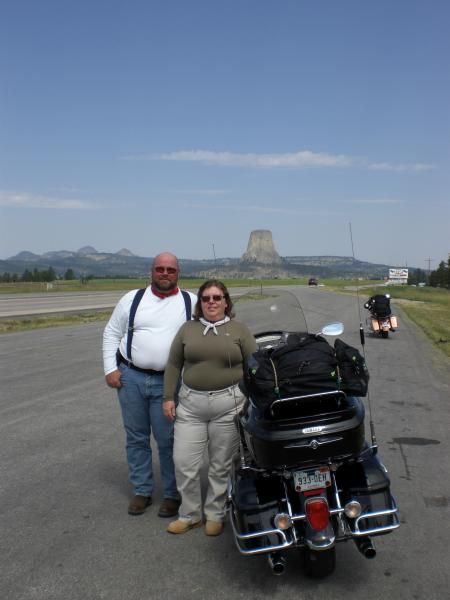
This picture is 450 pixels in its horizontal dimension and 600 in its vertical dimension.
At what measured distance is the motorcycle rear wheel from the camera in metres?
3.51

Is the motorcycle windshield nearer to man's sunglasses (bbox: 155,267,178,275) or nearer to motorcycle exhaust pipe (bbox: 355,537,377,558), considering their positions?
man's sunglasses (bbox: 155,267,178,275)

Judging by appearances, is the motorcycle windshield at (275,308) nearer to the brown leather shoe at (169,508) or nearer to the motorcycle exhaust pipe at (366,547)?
the brown leather shoe at (169,508)

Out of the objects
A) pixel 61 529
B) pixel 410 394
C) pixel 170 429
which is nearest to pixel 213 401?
pixel 170 429

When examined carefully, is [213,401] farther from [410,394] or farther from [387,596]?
[410,394]

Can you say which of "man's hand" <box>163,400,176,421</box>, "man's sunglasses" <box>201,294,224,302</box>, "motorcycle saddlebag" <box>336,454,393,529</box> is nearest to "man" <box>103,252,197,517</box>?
"man's hand" <box>163,400,176,421</box>

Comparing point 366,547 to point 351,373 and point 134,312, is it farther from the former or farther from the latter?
point 134,312

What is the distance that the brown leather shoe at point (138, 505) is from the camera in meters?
4.69

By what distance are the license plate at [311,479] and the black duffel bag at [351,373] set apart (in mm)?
469

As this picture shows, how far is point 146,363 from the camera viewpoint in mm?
4551

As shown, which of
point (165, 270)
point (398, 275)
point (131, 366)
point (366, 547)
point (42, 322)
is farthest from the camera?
point (398, 275)

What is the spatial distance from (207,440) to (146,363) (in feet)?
2.40

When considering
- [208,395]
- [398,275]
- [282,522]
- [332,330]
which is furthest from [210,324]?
[398,275]

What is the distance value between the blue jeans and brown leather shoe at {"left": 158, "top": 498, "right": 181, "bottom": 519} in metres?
0.04

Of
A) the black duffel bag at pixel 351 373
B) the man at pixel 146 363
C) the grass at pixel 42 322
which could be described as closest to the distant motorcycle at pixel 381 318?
the grass at pixel 42 322
